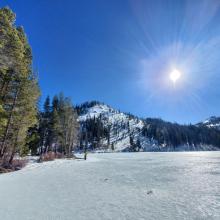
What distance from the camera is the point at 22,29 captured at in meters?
21.4

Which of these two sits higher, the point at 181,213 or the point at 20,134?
the point at 20,134

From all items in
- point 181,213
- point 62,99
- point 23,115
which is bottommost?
point 181,213

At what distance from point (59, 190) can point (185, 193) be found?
20.7 feet

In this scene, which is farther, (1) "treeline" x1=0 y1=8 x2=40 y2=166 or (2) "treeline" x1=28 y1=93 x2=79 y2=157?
(2) "treeline" x1=28 y1=93 x2=79 y2=157

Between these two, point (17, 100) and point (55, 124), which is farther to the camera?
point (55, 124)

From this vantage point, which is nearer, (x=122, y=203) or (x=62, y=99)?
(x=122, y=203)

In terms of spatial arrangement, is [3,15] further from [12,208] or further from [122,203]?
[122,203]

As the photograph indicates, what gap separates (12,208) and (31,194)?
2458 millimetres

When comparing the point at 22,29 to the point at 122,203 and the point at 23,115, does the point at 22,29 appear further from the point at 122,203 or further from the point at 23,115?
the point at 122,203

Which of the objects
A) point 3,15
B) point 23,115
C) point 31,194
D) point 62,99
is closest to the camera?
point 31,194

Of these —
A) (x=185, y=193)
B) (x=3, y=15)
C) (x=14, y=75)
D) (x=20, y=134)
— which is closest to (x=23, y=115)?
(x=20, y=134)

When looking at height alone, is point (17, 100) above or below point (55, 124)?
below

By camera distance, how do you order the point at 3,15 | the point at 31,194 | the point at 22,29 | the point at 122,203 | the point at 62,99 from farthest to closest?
the point at 62,99
the point at 22,29
the point at 3,15
the point at 31,194
the point at 122,203

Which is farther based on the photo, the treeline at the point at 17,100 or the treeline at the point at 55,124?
the treeline at the point at 55,124
